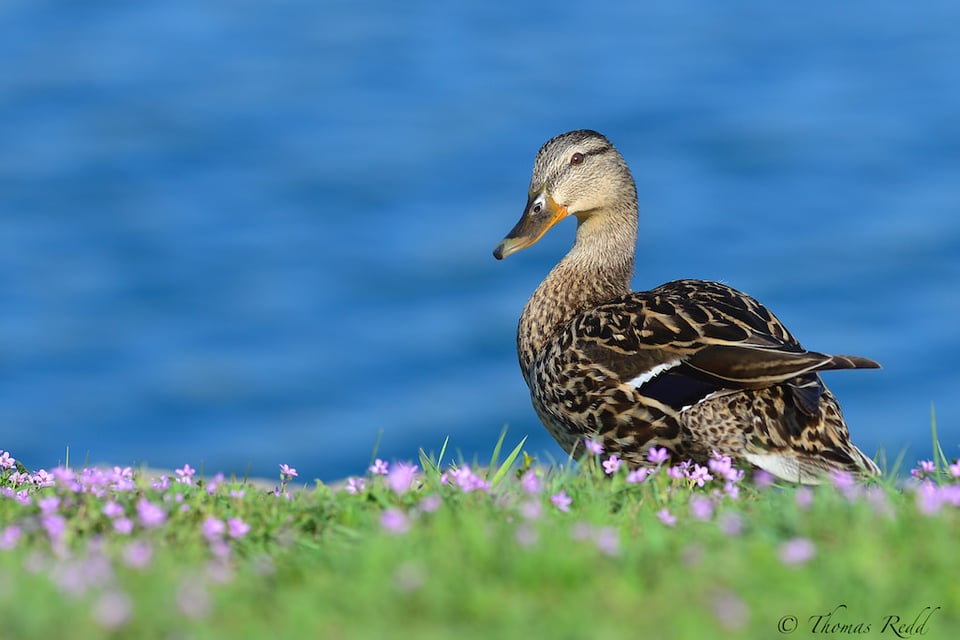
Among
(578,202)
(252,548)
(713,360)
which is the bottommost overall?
(252,548)

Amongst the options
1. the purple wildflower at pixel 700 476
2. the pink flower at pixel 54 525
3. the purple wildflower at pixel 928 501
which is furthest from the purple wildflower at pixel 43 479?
the purple wildflower at pixel 928 501

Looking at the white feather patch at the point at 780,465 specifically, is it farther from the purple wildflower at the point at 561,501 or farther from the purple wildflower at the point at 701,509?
the purple wildflower at the point at 561,501

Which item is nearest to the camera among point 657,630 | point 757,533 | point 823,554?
point 657,630

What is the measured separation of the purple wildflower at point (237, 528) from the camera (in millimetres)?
4484

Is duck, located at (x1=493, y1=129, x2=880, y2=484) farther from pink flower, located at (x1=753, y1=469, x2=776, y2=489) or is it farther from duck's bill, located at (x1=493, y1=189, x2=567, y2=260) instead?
duck's bill, located at (x1=493, y1=189, x2=567, y2=260)

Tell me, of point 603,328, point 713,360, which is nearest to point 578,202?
point 603,328

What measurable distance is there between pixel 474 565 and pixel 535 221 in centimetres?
445

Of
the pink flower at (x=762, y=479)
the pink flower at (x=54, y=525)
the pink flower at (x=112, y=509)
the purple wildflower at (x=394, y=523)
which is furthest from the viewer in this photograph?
the pink flower at (x=762, y=479)

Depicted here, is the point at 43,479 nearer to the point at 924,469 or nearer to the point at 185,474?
the point at 185,474

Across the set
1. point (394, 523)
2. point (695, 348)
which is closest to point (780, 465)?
point (695, 348)

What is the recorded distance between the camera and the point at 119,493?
16.3 feet

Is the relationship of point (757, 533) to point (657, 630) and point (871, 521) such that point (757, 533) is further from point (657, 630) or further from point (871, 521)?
point (657, 630)

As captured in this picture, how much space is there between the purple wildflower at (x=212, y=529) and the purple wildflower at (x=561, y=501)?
1.12 meters

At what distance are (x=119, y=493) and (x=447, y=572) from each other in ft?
5.63
